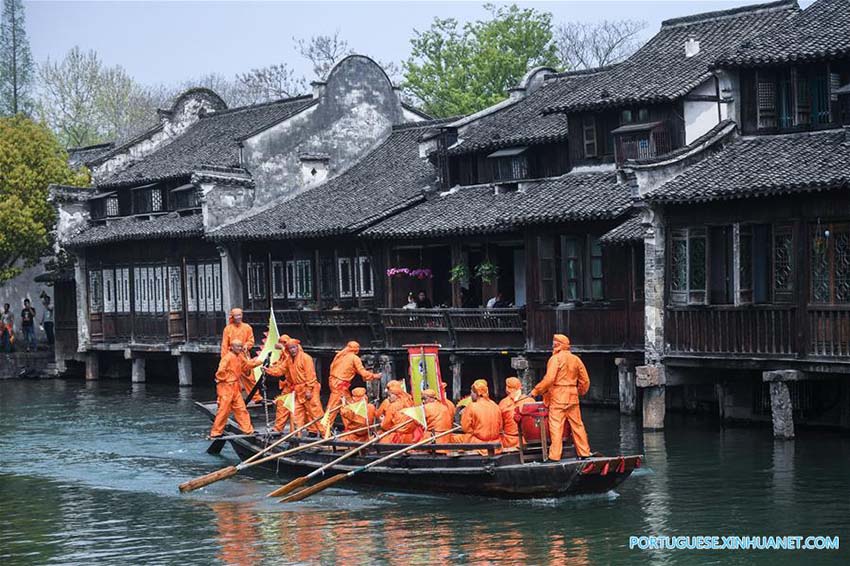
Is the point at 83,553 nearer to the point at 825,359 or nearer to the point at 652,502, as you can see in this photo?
the point at 652,502

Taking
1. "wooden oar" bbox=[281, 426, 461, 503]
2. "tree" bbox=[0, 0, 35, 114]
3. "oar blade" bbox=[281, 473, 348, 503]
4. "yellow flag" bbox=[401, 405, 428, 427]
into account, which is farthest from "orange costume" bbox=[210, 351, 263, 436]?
"tree" bbox=[0, 0, 35, 114]

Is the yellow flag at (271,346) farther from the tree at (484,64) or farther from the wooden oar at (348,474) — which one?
the tree at (484,64)

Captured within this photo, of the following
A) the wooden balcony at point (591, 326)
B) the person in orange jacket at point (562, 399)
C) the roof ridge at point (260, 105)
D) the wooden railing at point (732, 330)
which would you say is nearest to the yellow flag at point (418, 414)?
the person in orange jacket at point (562, 399)

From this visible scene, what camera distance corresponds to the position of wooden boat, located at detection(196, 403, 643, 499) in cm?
2448

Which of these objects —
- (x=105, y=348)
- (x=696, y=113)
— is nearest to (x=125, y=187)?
(x=105, y=348)

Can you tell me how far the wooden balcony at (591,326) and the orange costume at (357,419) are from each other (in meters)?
7.90

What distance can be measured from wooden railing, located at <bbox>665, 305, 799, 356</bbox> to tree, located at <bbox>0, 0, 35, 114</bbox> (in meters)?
54.5

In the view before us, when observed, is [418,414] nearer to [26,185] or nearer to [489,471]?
[489,471]

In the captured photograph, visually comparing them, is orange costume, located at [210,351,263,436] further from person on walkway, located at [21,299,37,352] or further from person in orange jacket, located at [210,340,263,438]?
person on walkway, located at [21,299,37,352]

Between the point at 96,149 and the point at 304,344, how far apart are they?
71.4ft

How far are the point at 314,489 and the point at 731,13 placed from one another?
18738 mm

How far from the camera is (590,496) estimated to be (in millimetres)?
25141

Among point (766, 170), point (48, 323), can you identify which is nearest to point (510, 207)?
point (766, 170)

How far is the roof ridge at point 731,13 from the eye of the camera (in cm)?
3806
